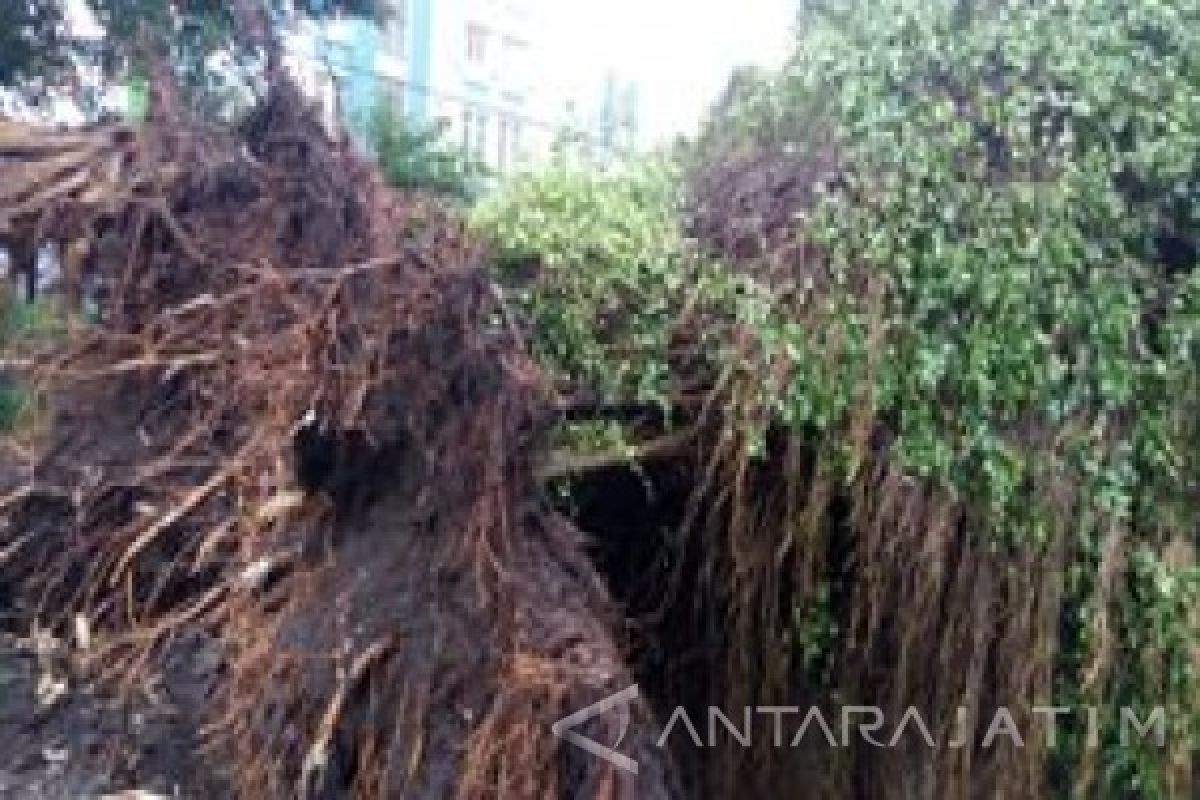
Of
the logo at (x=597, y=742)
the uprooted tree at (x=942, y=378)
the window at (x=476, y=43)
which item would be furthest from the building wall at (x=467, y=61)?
the logo at (x=597, y=742)

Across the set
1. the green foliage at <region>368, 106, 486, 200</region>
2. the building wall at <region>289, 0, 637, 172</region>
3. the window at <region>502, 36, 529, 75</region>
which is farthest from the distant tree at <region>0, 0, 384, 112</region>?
the window at <region>502, 36, 529, 75</region>

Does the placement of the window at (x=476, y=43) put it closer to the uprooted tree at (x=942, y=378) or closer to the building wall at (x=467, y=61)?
the building wall at (x=467, y=61)

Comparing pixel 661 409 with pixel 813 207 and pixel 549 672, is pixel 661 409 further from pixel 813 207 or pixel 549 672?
pixel 549 672

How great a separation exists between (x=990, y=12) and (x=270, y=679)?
9.44ft

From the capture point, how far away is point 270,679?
322 centimetres

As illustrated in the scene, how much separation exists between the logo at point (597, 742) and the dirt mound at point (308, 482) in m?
0.02

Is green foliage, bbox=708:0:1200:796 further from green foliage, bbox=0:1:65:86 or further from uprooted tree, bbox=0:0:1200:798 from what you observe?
green foliage, bbox=0:1:65:86

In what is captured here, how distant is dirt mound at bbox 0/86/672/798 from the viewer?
125 inches

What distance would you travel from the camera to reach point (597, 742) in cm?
306

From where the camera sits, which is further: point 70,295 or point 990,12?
point 990,12

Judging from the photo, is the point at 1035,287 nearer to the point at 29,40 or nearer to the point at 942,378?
the point at 942,378

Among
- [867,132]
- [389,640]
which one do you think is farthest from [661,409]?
[389,640]

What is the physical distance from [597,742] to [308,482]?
0.95 meters

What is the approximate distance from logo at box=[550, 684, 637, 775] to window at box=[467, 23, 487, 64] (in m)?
26.2
